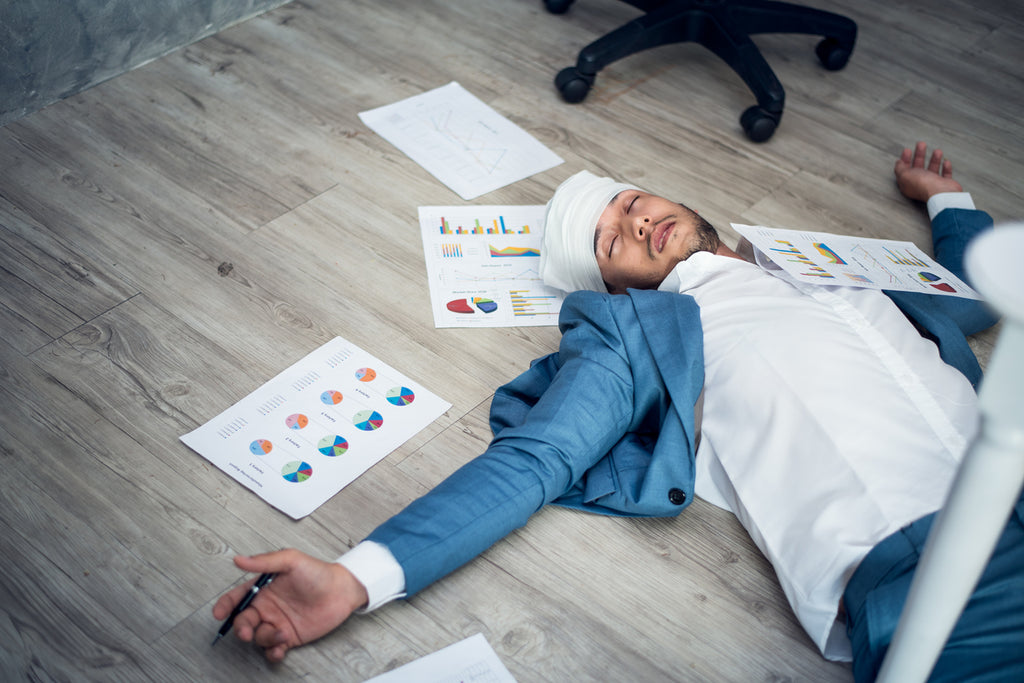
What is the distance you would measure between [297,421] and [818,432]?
0.81 metres

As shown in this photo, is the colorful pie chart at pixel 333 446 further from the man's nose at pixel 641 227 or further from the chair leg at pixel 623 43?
the chair leg at pixel 623 43

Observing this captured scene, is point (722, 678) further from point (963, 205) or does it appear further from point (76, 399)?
point (963, 205)

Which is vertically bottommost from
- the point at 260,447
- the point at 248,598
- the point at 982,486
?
the point at 260,447

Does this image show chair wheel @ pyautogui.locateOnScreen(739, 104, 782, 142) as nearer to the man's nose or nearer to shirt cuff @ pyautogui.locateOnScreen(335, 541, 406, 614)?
the man's nose

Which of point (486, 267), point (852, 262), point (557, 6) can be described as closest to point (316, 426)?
point (486, 267)

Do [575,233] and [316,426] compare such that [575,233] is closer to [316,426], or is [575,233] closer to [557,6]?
[316,426]

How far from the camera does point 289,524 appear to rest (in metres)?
1.28

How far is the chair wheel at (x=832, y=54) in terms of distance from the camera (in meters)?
2.38

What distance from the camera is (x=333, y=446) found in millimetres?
1386

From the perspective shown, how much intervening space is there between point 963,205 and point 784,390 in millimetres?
941

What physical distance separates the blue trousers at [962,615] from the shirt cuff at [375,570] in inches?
22.4

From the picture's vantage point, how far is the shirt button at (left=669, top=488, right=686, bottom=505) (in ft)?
4.06

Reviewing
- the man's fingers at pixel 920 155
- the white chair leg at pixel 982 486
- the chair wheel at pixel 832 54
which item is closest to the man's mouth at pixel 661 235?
the white chair leg at pixel 982 486

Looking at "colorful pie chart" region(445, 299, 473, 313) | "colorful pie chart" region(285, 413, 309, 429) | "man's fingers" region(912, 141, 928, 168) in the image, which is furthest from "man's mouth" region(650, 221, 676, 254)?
"man's fingers" region(912, 141, 928, 168)
